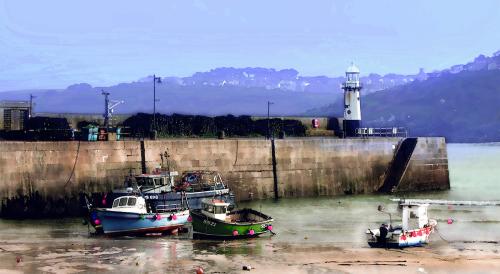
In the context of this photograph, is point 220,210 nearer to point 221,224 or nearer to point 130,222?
point 221,224

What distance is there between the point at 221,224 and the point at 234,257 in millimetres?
4038

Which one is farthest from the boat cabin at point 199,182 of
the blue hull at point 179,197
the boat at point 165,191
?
the blue hull at point 179,197

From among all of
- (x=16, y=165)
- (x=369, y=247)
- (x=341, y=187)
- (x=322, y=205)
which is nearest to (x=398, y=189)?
(x=341, y=187)

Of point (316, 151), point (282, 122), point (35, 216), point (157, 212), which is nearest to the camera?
point (157, 212)

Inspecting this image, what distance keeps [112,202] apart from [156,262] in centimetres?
897

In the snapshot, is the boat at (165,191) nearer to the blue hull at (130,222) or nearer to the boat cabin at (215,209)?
the blue hull at (130,222)

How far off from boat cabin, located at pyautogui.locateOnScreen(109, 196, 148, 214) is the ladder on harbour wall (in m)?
26.0

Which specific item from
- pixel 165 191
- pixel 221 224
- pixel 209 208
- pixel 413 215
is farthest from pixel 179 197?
pixel 413 215

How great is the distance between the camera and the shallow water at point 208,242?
2833 cm

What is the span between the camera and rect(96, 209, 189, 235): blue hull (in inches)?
1345

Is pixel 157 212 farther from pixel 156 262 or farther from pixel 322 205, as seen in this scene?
pixel 322 205

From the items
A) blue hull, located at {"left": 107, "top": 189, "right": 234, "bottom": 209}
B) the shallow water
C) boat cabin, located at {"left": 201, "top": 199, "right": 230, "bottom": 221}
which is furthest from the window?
boat cabin, located at {"left": 201, "top": 199, "right": 230, "bottom": 221}

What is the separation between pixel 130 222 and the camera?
34.2 meters

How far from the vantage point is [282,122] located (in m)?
61.0
